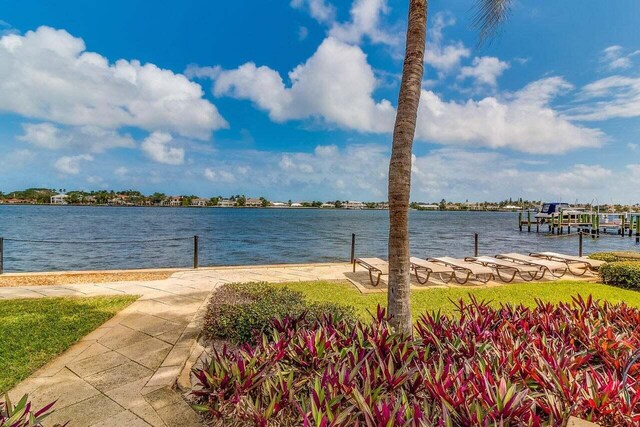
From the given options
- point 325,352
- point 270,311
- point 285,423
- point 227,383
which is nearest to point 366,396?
point 285,423

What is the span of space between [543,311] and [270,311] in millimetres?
3813

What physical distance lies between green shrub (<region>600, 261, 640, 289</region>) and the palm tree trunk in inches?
353

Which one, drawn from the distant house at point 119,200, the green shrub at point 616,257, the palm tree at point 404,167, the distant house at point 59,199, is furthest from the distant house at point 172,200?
the palm tree at point 404,167

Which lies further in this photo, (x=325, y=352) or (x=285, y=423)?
(x=325, y=352)

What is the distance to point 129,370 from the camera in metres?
4.02

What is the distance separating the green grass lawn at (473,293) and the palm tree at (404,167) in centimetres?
267

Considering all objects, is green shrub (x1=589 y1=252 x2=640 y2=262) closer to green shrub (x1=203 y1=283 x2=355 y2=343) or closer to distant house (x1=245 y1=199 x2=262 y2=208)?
green shrub (x1=203 y1=283 x2=355 y2=343)

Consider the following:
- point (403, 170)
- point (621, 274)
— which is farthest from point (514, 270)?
point (403, 170)

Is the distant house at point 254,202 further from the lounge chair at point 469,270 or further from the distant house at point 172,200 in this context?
the lounge chair at point 469,270

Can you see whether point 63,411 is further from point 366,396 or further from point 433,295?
point 433,295

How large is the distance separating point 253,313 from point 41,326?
3553 mm

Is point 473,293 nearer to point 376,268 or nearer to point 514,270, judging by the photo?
point 376,268

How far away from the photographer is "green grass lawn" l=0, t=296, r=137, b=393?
4.10 meters

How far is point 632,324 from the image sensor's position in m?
4.29
